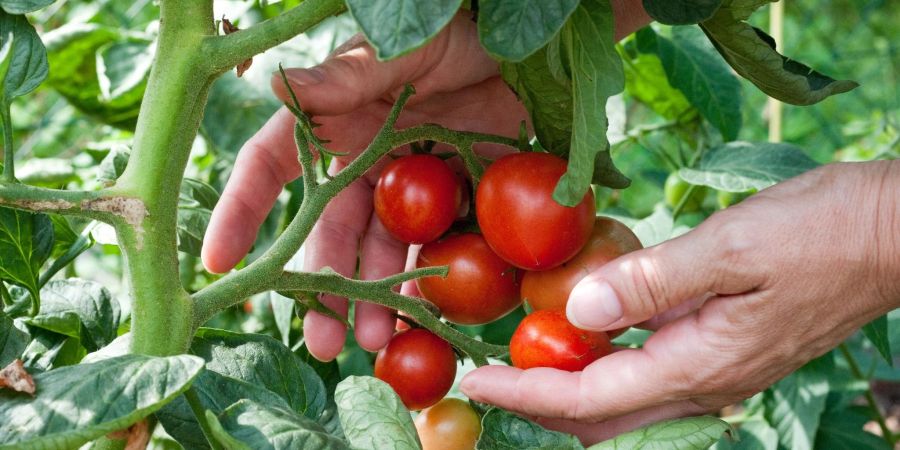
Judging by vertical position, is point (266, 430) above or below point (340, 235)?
above

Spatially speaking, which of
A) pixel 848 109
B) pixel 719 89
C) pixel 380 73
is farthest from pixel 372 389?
pixel 848 109

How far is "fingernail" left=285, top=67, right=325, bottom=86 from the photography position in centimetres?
96

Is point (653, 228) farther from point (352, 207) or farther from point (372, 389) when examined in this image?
point (372, 389)

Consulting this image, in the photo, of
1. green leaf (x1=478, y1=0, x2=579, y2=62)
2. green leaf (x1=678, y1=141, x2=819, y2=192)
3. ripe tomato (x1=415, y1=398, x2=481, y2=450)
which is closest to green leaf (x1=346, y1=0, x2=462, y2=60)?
green leaf (x1=478, y1=0, x2=579, y2=62)

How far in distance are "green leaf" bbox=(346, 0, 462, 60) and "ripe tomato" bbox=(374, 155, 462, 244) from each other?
1.37ft

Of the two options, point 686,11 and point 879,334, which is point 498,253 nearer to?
point 686,11

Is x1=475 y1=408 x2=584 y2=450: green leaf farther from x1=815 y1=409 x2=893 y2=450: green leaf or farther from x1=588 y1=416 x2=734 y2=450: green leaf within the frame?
x1=815 y1=409 x2=893 y2=450: green leaf

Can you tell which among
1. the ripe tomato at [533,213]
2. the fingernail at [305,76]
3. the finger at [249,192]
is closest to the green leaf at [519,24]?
the ripe tomato at [533,213]

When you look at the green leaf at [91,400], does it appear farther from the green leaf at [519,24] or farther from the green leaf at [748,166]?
the green leaf at [748,166]

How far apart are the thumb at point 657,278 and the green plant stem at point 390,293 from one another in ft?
0.52

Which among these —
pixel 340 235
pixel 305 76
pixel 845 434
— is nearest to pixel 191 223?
pixel 340 235

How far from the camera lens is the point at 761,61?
832 millimetres

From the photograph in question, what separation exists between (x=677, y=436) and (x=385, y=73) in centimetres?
57

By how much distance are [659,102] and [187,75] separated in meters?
1.16
